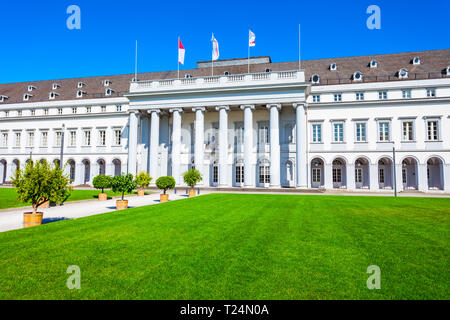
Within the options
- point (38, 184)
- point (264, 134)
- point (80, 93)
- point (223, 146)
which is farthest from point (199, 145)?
point (80, 93)

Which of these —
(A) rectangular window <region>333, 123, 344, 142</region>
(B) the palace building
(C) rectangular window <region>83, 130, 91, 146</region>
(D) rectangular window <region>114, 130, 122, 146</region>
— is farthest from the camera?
(C) rectangular window <region>83, 130, 91, 146</region>

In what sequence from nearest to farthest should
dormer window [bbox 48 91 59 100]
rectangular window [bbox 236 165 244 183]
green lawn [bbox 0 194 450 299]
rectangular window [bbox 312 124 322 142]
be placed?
green lawn [bbox 0 194 450 299]
rectangular window [bbox 312 124 322 142]
rectangular window [bbox 236 165 244 183]
dormer window [bbox 48 91 59 100]

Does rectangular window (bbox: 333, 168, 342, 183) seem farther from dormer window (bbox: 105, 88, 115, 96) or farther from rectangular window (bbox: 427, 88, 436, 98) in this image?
dormer window (bbox: 105, 88, 115, 96)

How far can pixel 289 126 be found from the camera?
3484 centimetres

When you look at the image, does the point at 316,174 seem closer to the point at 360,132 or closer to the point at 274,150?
the point at 360,132

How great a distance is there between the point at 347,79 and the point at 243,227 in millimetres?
32544

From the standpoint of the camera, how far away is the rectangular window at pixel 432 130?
3130cm

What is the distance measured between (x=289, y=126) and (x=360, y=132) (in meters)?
8.65

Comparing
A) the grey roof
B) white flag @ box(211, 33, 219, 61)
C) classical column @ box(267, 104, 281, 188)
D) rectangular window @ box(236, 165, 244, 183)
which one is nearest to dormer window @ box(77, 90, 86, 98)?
the grey roof

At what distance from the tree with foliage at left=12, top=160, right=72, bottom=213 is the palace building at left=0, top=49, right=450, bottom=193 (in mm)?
20275

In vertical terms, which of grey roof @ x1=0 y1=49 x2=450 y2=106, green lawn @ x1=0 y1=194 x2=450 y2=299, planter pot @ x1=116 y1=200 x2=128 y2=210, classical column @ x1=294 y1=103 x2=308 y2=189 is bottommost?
green lawn @ x1=0 y1=194 x2=450 y2=299

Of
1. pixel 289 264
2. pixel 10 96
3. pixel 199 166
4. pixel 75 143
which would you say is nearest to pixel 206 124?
pixel 199 166

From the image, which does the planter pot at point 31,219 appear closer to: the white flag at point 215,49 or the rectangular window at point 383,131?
the white flag at point 215,49

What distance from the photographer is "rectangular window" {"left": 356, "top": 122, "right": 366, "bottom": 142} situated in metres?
33.3
